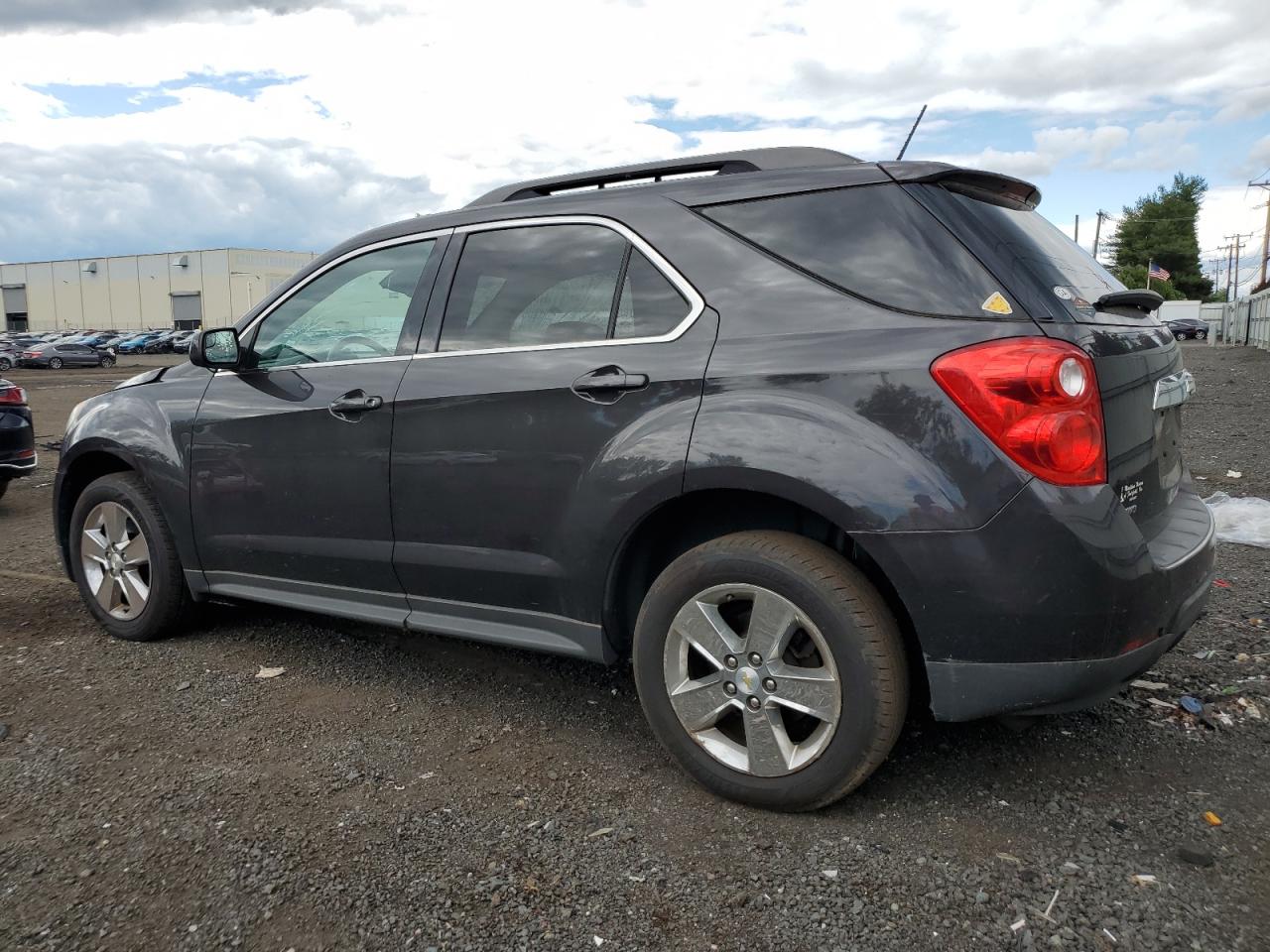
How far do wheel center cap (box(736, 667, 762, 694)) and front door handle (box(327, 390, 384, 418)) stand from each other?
155 centimetres

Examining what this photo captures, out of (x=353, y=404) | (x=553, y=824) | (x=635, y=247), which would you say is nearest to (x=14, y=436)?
(x=353, y=404)

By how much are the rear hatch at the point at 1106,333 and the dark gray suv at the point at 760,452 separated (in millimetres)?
13

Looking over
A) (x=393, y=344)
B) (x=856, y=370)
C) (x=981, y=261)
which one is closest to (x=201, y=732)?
(x=393, y=344)

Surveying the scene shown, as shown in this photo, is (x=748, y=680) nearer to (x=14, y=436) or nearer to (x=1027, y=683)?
(x=1027, y=683)

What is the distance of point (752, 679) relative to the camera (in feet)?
8.75

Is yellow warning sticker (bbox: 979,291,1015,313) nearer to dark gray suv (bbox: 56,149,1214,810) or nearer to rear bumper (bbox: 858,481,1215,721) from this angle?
dark gray suv (bbox: 56,149,1214,810)

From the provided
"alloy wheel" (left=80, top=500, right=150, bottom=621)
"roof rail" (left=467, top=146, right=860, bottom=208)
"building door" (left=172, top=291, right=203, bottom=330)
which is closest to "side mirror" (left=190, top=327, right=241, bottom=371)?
"alloy wheel" (left=80, top=500, right=150, bottom=621)

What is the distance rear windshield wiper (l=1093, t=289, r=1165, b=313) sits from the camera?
2770 mm

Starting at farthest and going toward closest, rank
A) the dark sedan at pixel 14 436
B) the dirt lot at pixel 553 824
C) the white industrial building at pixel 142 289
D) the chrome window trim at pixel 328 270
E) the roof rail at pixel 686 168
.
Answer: the white industrial building at pixel 142 289
the dark sedan at pixel 14 436
the chrome window trim at pixel 328 270
the roof rail at pixel 686 168
the dirt lot at pixel 553 824

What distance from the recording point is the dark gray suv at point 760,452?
7.87ft

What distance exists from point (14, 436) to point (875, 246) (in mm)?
7195

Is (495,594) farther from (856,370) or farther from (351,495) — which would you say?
(856,370)

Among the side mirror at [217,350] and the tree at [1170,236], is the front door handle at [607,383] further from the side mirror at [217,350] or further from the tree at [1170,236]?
the tree at [1170,236]

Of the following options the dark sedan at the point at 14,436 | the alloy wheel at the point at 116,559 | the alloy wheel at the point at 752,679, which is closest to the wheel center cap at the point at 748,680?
the alloy wheel at the point at 752,679
